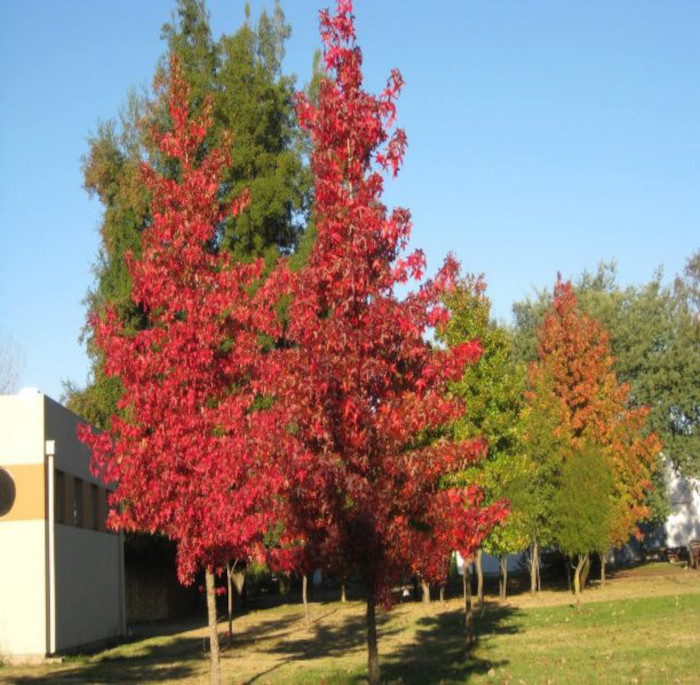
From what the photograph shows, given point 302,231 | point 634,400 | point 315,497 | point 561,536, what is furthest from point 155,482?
point 634,400

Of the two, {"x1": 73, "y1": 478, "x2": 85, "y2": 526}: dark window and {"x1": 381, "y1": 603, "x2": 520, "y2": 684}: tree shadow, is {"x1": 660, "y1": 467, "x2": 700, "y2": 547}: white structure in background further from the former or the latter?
{"x1": 73, "y1": 478, "x2": 85, "y2": 526}: dark window

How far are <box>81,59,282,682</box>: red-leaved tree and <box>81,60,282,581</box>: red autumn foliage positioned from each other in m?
0.02

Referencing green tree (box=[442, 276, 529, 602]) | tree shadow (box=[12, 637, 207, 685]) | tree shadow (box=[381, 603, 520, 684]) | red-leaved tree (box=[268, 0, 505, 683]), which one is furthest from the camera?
green tree (box=[442, 276, 529, 602])

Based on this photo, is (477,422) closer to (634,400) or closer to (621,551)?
(634,400)

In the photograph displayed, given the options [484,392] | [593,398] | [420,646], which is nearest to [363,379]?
[484,392]

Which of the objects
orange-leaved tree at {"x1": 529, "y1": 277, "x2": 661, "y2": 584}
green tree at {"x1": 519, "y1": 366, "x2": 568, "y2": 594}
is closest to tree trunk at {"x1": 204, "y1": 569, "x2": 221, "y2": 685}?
green tree at {"x1": 519, "y1": 366, "x2": 568, "y2": 594}

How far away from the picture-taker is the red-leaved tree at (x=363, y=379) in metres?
11.9

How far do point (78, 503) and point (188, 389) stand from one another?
570 inches

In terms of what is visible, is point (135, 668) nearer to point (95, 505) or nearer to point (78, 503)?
point (78, 503)

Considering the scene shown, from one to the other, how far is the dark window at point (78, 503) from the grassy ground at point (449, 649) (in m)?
3.59

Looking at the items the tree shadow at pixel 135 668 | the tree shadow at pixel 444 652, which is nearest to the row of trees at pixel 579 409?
the tree shadow at pixel 444 652

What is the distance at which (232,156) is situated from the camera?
1657 inches

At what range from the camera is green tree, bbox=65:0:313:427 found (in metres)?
42.4

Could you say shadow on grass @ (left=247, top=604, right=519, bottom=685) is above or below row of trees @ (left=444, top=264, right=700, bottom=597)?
below
